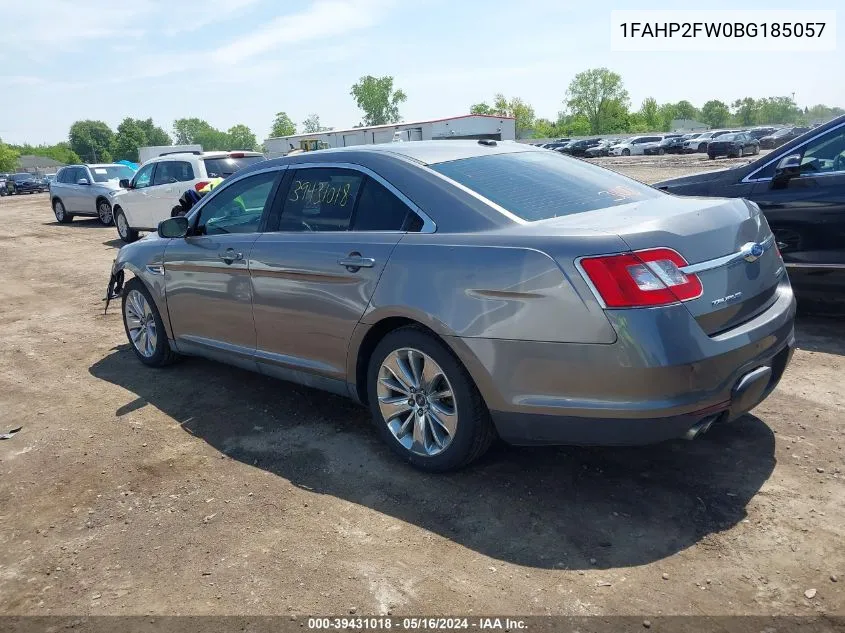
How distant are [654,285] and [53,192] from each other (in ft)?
68.6

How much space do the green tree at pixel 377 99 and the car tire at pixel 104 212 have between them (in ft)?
431

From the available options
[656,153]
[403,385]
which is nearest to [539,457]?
[403,385]

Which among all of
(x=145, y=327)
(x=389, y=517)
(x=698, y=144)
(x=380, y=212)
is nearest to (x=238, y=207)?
(x=380, y=212)

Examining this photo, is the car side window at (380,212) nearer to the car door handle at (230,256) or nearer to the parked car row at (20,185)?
the car door handle at (230,256)

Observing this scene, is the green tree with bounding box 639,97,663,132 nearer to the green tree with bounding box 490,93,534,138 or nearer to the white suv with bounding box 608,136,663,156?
the green tree with bounding box 490,93,534,138

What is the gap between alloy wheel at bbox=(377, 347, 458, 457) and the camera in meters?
3.52

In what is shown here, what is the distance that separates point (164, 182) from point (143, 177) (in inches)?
37.4

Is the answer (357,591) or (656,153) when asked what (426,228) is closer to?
(357,591)

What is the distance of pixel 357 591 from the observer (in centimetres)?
279

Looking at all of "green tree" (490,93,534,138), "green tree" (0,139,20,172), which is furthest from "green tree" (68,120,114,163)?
"green tree" (490,93,534,138)

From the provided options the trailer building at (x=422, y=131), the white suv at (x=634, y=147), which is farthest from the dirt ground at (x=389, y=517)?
the white suv at (x=634, y=147)

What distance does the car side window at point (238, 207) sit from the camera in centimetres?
461

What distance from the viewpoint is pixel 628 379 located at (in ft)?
9.51

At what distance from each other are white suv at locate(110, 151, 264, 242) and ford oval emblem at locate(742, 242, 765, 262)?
10740 mm
